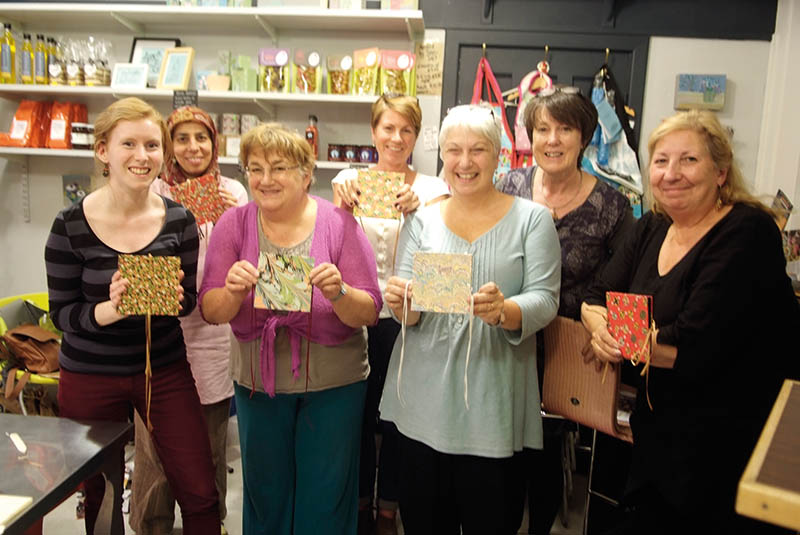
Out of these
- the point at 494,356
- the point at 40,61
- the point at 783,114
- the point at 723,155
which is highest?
the point at 40,61

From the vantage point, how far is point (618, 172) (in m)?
3.21

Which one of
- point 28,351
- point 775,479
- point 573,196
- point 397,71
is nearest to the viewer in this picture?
point 775,479

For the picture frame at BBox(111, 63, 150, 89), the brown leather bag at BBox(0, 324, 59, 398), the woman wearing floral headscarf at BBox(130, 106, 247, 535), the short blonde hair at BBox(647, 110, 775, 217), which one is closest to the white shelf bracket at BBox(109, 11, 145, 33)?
the picture frame at BBox(111, 63, 150, 89)

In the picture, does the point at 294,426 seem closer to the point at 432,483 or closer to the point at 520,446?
the point at 432,483

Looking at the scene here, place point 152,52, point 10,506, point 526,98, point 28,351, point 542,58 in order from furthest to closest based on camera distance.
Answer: point 152,52, point 542,58, point 526,98, point 28,351, point 10,506

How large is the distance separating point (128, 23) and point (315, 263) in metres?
2.81

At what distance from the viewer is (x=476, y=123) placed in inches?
61.7

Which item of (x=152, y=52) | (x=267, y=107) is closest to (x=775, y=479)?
(x=267, y=107)

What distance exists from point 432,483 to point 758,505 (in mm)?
939

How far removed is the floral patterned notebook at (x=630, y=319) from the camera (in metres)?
1.44

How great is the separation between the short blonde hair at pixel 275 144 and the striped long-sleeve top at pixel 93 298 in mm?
388

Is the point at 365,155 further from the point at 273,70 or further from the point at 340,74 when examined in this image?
the point at 273,70

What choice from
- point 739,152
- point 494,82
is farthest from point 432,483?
point 739,152

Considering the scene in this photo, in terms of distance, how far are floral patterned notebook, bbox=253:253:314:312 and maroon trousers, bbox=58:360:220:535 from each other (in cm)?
52
